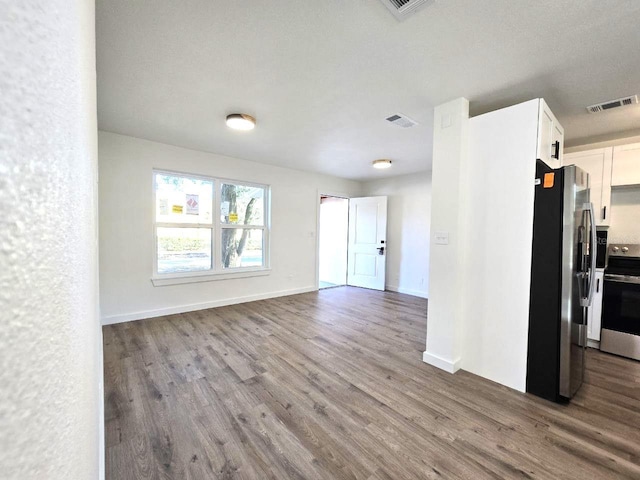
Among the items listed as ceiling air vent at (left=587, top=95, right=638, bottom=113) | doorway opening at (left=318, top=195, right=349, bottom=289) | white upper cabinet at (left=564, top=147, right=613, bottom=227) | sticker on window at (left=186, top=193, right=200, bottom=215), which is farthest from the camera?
doorway opening at (left=318, top=195, right=349, bottom=289)

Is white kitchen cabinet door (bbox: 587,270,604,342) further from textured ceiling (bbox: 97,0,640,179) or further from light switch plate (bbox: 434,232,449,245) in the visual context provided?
light switch plate (bbox: 434,232,449,245)

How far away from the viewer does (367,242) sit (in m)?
5.84

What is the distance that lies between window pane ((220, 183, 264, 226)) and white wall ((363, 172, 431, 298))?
260 cm

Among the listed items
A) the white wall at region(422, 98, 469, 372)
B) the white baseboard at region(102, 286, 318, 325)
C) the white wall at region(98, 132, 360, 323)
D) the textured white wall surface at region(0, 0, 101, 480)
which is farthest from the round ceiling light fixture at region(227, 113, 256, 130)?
the textured white wall surface at region(0, 0, 101, 480)

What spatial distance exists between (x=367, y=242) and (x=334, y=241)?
1058mm

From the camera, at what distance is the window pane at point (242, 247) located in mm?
4488

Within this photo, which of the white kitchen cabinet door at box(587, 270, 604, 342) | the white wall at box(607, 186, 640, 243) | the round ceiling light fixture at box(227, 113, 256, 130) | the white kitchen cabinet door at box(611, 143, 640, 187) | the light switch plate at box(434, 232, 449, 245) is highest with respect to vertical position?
the round ceiling light fixture at box(227, 113, 256, 130)

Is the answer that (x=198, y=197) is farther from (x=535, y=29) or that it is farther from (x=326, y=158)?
(x=535, y=29)

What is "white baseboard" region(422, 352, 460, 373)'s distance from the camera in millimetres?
2410

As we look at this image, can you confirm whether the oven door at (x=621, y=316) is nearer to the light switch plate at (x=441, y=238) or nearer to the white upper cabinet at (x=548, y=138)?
the white upper cabinet at (x=548, y=138)

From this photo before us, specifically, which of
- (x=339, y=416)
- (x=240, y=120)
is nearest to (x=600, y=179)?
(x=339, y=416)

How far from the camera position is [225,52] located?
190 centimetres

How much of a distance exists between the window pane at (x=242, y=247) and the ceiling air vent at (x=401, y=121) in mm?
2868

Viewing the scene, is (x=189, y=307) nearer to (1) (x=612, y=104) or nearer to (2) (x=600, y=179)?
(1) (x=612, y=104)
